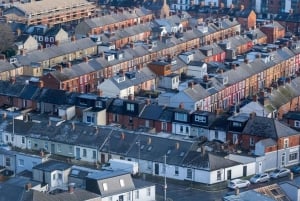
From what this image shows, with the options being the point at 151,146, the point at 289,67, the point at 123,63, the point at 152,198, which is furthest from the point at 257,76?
the point at 152,198

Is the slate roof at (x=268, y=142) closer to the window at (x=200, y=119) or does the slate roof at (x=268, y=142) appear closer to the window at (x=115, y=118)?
the window at (x=200, y=119)

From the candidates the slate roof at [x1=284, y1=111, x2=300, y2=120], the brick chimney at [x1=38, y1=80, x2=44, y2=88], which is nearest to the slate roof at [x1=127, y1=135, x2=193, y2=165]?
the slate roof at [x1=284, y1=111, x2=300, y2=120]

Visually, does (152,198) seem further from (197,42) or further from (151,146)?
(197,42)

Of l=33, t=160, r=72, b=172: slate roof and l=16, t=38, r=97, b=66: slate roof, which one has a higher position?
l=16, t=38, r=97, b=66: slate roof

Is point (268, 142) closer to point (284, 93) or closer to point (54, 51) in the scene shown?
point (284, 93)

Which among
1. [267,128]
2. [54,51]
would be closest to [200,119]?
[267,128]

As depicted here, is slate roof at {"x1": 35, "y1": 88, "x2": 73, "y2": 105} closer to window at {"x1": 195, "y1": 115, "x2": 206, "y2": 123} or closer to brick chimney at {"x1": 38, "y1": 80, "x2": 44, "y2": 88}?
brick chimney at {"x1": 38, "y1": 80, "x2": 44, "y2": 88}

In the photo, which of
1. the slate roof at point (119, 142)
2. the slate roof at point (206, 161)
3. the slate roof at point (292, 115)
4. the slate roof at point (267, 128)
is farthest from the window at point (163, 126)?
the slate roof at point (206, 161)
